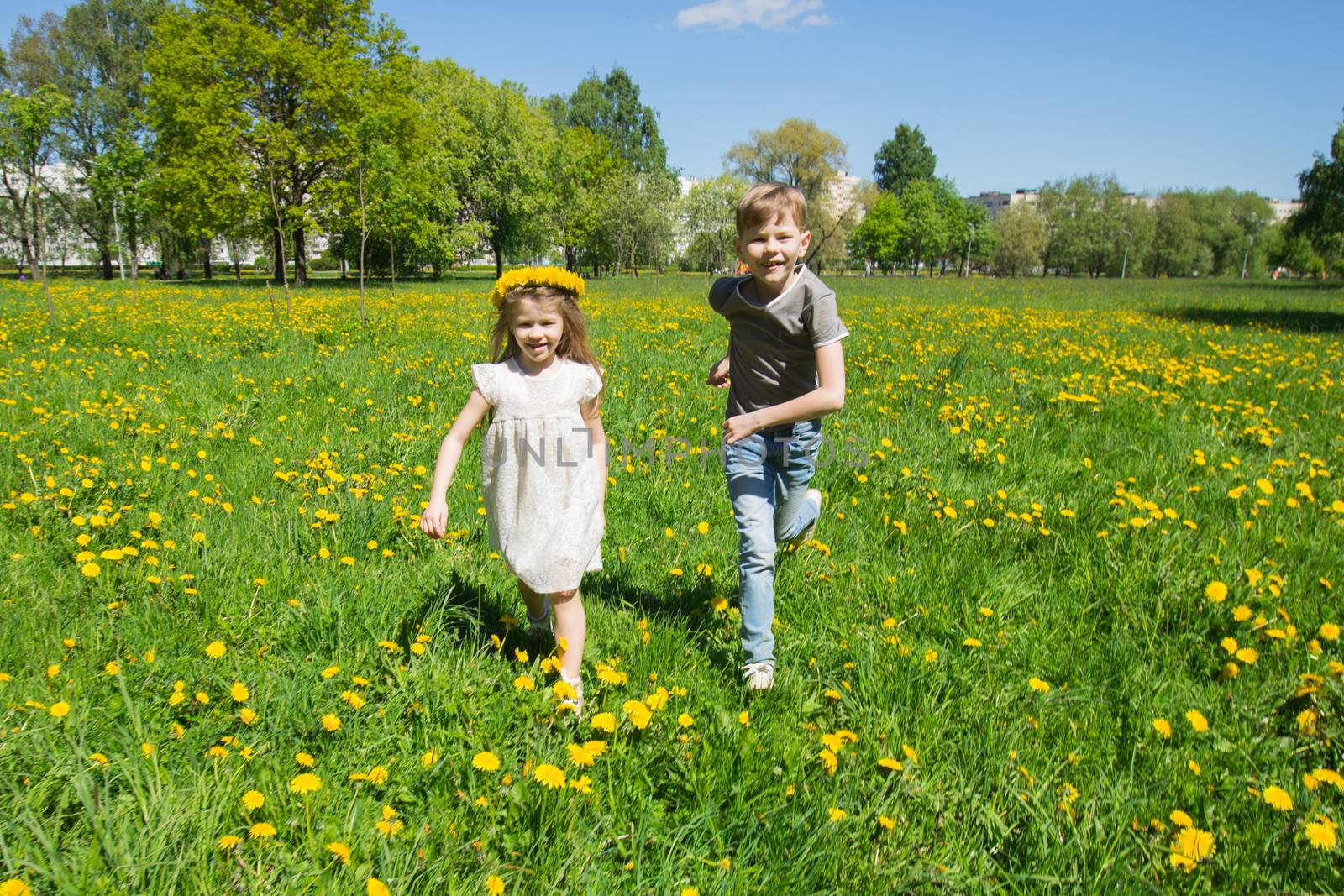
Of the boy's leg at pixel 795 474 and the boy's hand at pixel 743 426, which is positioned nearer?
the boy's hand at pixel 743 426

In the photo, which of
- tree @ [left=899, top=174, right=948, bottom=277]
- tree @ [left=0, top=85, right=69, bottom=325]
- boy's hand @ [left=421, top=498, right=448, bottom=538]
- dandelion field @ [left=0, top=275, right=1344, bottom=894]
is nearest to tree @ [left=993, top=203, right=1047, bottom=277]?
tree @ [left=899, top=174, right=948, bottom=277]

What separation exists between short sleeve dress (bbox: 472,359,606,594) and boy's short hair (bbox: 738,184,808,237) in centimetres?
80

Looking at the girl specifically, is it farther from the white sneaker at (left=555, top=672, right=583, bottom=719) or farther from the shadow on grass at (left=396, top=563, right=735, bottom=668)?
the shadow on grass at (left=396, top=563, right=735, bottom=668)

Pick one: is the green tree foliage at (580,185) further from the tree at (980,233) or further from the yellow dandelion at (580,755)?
the tree at (980,233)

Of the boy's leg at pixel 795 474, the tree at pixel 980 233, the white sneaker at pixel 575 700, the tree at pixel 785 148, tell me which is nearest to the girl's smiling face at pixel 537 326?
the boy's leg at pixel 795 474

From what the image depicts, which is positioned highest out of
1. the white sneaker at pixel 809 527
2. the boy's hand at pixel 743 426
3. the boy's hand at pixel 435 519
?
the boy's hand at pixel 743 426

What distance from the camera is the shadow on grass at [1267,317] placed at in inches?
554

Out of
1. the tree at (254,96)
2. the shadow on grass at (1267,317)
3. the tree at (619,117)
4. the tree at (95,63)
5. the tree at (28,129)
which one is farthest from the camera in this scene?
the tree at (619,117)

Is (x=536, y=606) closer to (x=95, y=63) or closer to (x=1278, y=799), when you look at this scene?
(x=1278, y=799)

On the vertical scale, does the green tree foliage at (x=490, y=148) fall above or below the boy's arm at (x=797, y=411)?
above

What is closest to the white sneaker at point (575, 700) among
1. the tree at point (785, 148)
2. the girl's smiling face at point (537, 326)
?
the girl's smiling face at point (537, 326)

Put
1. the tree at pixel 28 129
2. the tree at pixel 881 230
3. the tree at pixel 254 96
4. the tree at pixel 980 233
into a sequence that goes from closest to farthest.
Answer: the tree at pixel 28 129 < the tree at pixel 254 96 < the tree at pixel 881 230 < the tree at pixel 980 233

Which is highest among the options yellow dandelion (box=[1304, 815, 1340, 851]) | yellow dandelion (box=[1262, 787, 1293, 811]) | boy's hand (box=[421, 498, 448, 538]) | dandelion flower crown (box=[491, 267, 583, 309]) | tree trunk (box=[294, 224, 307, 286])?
tree trunk (box=[294, 224, 307, 286])

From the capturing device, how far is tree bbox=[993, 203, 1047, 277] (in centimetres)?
7531
